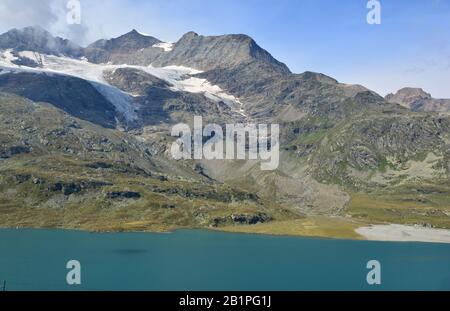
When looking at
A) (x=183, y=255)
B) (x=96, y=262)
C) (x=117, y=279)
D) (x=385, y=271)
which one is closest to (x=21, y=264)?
(x=96, y=262)

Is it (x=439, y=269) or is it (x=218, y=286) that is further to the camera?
(x=439, y=269)

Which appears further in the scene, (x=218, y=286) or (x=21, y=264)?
(x=21, y=264)
